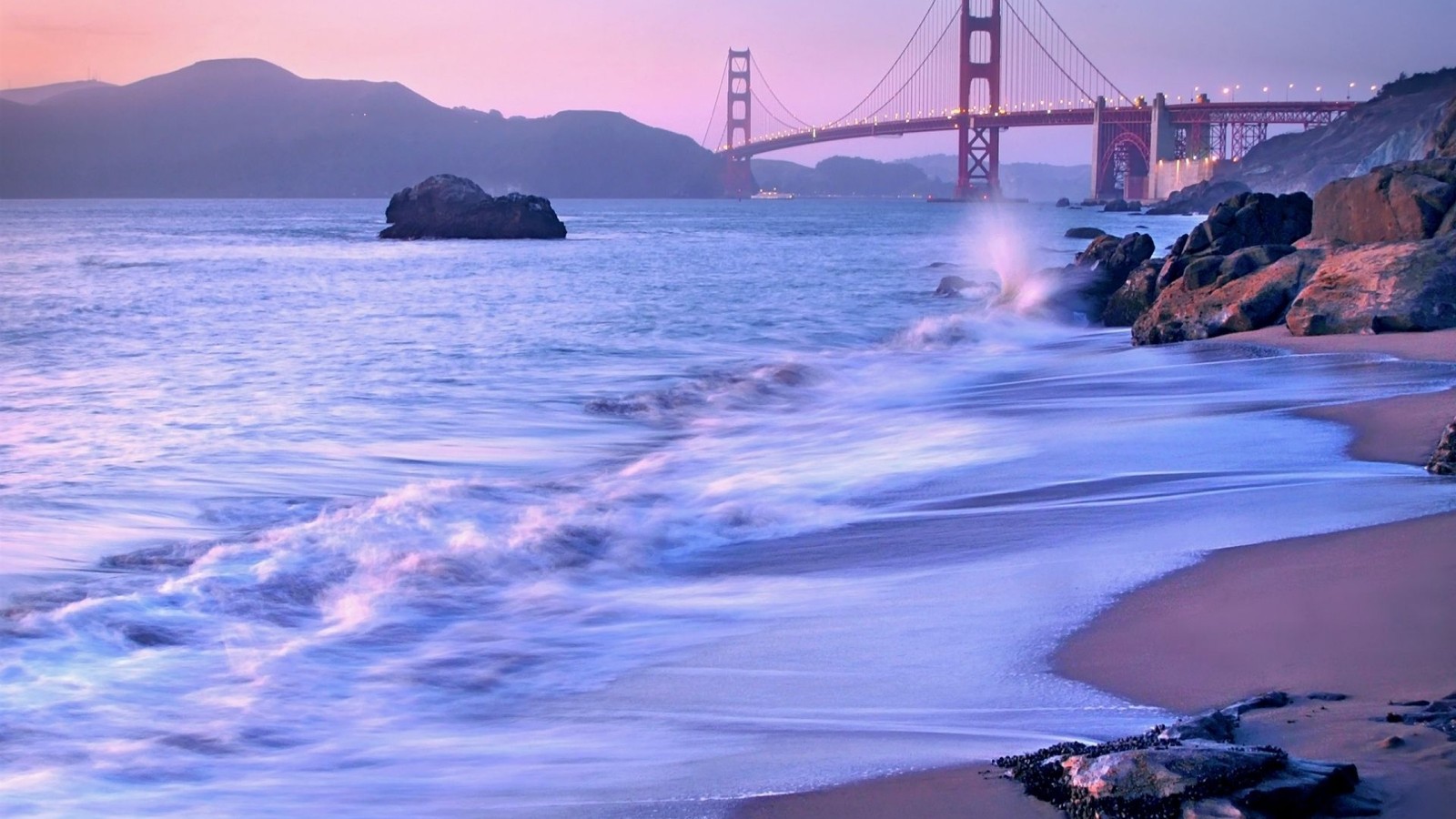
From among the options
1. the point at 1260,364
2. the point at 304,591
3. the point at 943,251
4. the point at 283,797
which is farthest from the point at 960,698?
the point at 943,251

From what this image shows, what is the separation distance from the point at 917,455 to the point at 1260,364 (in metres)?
2.58

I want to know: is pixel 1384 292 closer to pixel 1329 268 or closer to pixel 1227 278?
pixel 1329 268

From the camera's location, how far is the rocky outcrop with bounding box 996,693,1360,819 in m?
1.72

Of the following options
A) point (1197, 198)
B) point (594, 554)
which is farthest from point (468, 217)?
point (594, 554)

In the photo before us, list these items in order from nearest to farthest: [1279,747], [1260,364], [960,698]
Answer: [1279,747], [960,698], [1260,364]

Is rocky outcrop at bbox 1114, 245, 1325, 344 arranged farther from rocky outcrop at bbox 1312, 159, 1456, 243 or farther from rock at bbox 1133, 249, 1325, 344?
rocky outcrop at bbox 1312, 159, 1456, 243

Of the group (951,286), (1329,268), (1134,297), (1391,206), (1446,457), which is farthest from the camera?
(951,286)

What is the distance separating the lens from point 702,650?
306cm

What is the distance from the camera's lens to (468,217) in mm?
41562

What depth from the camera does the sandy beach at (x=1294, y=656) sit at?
1981 millimetres

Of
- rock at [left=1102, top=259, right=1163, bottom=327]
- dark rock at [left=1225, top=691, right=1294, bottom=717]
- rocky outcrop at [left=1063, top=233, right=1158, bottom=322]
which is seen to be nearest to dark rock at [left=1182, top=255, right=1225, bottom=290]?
rock at [left=1102, top=259, right=1163, bottom=327]

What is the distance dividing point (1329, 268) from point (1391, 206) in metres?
0.96

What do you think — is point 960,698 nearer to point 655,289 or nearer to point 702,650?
point 702,650

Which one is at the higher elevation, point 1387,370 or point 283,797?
point 1387,370
